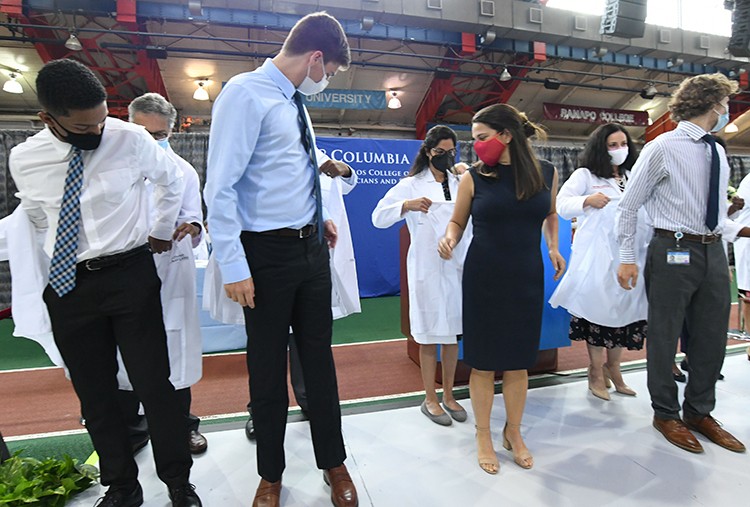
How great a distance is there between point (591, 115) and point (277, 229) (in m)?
12.8

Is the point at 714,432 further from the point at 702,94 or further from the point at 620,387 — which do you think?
the point at 702,94

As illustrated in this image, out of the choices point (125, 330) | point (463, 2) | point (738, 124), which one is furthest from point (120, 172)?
point (738, 124)

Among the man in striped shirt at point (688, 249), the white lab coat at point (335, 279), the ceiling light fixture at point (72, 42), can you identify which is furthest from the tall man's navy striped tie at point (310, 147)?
the ceiling light fixture at point (72, 42)

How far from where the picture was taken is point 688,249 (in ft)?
6.07

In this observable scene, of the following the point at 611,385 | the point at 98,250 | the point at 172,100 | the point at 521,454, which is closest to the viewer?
the point at 98,250

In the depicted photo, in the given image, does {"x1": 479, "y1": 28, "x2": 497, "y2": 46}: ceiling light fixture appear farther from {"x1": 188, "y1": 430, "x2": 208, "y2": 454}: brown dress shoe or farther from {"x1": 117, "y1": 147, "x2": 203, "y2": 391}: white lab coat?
{"x1": 188, "y1": 430, "x2": 208, "y2": 454}: brown dress shoe

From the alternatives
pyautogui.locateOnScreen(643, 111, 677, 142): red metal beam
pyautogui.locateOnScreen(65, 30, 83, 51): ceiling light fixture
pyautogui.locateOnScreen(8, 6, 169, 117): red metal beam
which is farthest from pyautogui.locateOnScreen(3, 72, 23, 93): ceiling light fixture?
pyautogui.locateOnScreen(643, 111, 677, 142): red metal beam

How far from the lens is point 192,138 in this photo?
18.8 ft

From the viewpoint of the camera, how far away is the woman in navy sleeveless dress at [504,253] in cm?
168

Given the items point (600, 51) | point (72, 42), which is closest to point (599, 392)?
point (72, 42)

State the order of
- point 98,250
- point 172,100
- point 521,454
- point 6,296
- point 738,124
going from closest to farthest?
point 98,250 → point 521,454 → point 6,296 → point 172,100 → point 738,124

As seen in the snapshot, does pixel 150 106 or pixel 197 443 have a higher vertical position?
pixel 150 106

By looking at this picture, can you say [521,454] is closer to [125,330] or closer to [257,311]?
[257,311]

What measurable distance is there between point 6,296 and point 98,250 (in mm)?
5268
